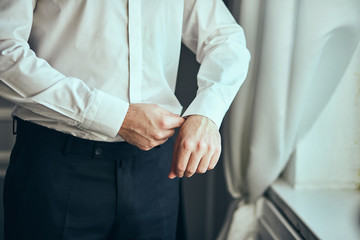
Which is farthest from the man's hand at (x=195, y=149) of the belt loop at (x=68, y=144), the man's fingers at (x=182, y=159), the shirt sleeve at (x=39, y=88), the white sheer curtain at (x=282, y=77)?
the white sheer curtain at (x=282, y=77)

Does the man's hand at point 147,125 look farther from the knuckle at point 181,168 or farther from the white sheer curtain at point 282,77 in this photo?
the white sheer curtain at point 282,77

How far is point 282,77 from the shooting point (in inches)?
41.1

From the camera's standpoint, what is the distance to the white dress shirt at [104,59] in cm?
71

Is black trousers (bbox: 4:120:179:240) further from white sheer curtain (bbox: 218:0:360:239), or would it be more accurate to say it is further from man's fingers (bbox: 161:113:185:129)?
white sheer curtain (bbox: 218:0:360:239)

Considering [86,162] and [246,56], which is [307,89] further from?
[86,162]

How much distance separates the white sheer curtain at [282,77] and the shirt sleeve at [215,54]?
0.15 m

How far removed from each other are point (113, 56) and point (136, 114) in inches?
7.0

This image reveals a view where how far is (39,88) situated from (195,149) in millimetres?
354

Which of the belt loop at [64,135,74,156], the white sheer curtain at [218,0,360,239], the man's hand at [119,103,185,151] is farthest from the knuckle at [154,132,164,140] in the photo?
the white sheer curtain at [218,0,360,239]

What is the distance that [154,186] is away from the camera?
932 mm

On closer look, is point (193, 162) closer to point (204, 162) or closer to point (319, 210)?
point (204, 162)

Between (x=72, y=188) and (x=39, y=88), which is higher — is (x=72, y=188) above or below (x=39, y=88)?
below

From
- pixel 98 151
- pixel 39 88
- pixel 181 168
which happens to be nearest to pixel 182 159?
pixel 181 168

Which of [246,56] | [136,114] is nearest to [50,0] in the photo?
[136,114]
